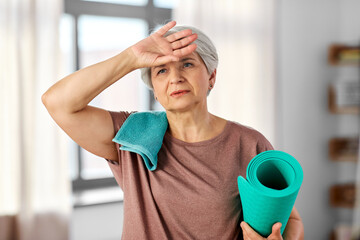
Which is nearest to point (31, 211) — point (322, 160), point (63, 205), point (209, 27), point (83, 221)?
point (63, 205)

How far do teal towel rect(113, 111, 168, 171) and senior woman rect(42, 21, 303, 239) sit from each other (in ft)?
0.13

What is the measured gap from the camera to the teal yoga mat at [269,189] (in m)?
0.98

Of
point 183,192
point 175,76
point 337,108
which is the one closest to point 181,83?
point 175,76

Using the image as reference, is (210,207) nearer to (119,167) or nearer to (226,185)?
(226,185)

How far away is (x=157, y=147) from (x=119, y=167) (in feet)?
0.55

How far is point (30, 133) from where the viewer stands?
2.58 meters

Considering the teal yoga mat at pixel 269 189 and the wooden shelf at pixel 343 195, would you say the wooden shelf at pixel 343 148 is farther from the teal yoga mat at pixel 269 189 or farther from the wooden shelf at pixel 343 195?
the teal yoga mat at pixel 269 189

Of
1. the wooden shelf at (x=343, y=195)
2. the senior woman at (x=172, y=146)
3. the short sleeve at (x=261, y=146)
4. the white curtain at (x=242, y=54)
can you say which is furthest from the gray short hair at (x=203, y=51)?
the wooden shelf at (x=343, y=195)

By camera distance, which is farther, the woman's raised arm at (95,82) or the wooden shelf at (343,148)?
the wooden shelf at (343,148)

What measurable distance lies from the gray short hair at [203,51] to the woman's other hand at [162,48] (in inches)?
2.3

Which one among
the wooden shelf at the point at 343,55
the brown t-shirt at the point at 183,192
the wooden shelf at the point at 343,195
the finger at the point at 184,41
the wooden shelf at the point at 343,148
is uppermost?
the wooden shelf at the point at 343,55

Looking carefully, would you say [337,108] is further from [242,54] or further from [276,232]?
[276,232]

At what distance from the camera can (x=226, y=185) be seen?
122cm

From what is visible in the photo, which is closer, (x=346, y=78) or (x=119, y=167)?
(x=119, y=167)
